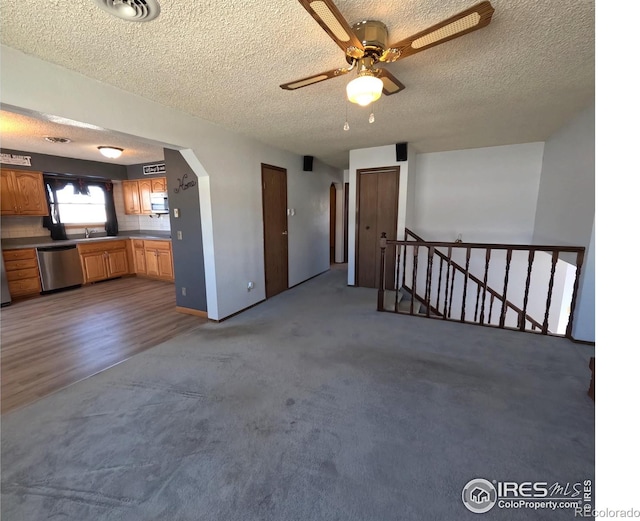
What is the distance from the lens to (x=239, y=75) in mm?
2014

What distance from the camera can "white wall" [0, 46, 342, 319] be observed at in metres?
1.83

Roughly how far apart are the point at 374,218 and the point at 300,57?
120 inches

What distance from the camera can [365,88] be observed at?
1.51 metres

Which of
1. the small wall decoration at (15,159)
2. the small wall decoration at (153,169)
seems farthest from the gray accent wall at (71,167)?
the small wall decoration at (153,169)

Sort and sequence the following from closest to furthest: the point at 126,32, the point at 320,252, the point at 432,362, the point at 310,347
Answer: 1. the point at 126,32
2. the point at 432,362
3. the point at 310,347
4. the point at 320,252

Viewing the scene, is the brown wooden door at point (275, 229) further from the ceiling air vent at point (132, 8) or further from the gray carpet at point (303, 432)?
the ceiling air vent at point (132, 8)

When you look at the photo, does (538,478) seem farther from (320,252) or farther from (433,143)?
(320,252)

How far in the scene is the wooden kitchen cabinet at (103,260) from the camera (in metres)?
5.03

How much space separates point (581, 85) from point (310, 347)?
324cm

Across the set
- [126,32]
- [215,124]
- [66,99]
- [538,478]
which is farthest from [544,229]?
[66,99]

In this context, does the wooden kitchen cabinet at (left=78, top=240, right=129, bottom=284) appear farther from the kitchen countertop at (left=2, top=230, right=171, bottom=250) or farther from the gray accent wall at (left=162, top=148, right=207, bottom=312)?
the gray accent wall at (left=162, top=148, right=207, bottom=312)

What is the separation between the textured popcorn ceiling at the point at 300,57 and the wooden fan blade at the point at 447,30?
6.6 inches

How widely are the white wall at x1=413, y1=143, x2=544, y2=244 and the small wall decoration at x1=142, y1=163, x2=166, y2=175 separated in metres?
4.87
